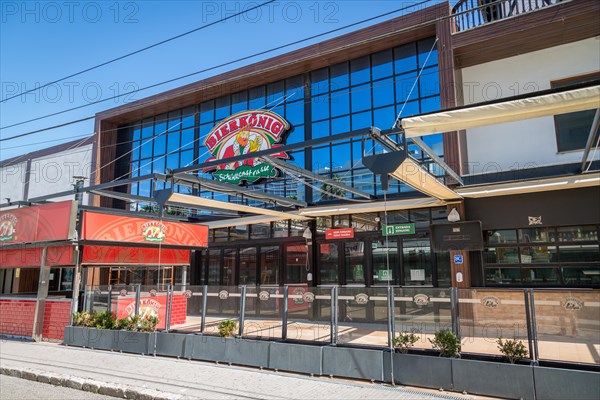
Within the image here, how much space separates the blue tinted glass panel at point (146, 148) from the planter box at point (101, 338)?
34.8ft

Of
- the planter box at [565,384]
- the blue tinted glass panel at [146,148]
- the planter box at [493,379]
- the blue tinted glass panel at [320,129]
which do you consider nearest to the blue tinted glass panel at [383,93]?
the blue tinted glass panel at [320,129]

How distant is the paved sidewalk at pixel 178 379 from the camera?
695 cm

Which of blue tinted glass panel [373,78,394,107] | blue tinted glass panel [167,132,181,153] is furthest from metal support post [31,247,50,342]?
blue tinted glass panel [373,78,394,107]

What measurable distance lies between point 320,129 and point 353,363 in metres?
9.65

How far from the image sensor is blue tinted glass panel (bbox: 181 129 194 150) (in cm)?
1880

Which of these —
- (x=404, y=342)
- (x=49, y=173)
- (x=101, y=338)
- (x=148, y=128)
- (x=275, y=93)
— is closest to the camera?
(x=404, y=342)

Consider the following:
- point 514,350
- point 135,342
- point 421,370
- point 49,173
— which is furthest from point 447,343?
point 49,173

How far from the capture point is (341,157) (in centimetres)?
1508

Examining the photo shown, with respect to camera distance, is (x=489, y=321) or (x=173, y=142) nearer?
(x=489, y=321)

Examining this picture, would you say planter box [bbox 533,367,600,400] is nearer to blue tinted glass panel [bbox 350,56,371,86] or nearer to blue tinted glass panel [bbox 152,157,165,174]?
blue tinted glass panel [bbox 350,56,371,86]

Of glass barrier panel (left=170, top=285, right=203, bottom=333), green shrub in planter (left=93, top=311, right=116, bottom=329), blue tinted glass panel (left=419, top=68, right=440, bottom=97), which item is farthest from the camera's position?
blue tinted glass panel (left=419, top=68, right=440, bottom=97)

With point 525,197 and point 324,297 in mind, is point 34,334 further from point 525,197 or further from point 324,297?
point 525,197

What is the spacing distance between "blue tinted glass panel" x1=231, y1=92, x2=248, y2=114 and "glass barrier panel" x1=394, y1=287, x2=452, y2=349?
11.9m

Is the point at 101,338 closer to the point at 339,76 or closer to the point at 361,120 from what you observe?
the point at 361,120
